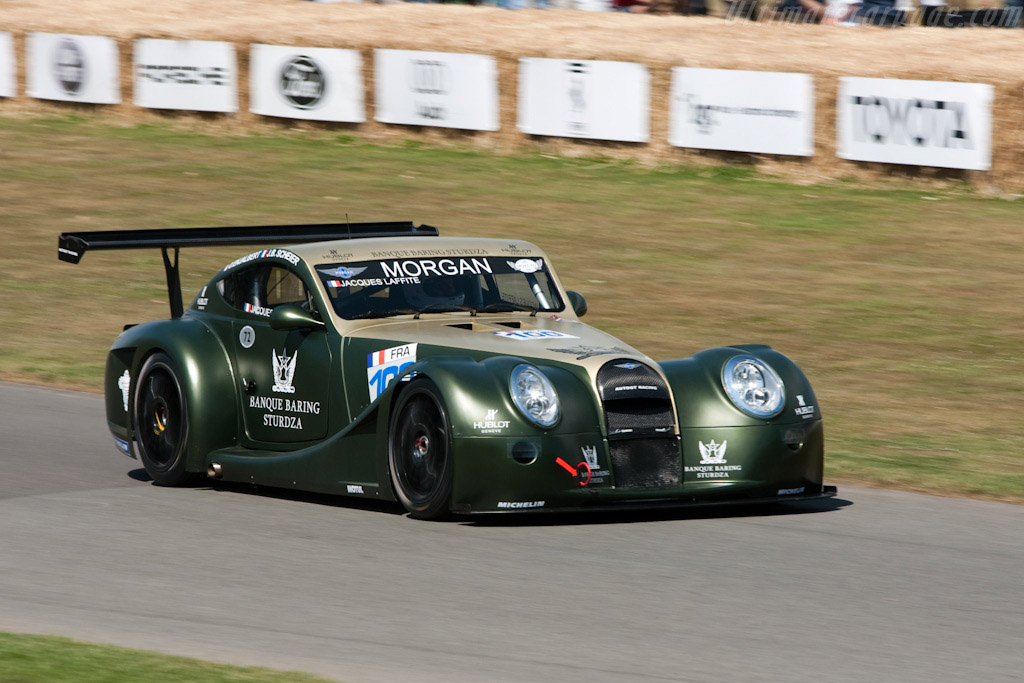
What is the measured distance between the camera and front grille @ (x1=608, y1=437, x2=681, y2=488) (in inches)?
309

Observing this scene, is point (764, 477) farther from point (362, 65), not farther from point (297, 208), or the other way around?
point (362, 65)

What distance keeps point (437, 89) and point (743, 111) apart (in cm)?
489

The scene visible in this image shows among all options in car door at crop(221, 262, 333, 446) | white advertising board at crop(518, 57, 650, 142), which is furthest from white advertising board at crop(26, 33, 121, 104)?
car door at crop(221, 262, 333, 446)

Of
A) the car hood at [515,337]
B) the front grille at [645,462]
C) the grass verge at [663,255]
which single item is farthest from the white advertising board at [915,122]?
the front grille at [645,462]

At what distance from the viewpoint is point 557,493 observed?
7.69 m

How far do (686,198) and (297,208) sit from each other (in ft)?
16.6

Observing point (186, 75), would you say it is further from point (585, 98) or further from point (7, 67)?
point (585, 98)

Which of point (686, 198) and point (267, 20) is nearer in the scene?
point (686, 198)

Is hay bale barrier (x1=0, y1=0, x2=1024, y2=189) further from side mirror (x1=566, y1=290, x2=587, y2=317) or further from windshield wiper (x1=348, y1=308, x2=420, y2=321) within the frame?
windshield wiper (x1=348, y1=308, x2=420, y2=321)

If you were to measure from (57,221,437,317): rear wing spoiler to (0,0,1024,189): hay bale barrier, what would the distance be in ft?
37.5

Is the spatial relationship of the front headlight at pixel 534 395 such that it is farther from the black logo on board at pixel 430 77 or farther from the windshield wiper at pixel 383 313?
the black logo on board at pixel 430 77

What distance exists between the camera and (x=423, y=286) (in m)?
8.97

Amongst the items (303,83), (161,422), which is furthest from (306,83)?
(161,422)

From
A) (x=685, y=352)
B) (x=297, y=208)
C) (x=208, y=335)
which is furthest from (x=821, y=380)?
(x=297, y=208)
